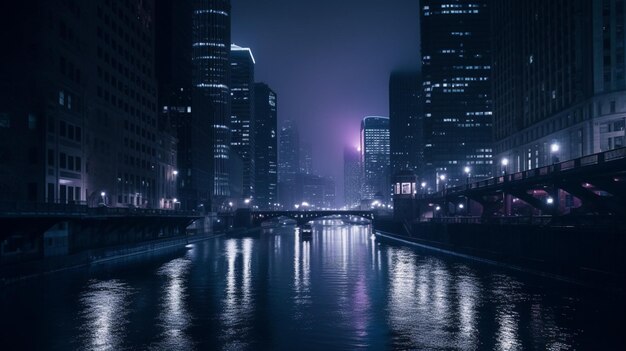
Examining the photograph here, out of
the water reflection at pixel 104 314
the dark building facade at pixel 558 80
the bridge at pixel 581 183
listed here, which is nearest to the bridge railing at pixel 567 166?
the bridge at pixel 581 183

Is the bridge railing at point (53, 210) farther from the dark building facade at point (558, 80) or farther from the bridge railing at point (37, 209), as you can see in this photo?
the dark building facade at point (558, 80)

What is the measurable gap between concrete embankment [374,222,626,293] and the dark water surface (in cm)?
210

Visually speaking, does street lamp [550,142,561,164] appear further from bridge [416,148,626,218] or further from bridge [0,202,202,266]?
bridge [0,202,202,266]

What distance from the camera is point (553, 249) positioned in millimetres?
61312

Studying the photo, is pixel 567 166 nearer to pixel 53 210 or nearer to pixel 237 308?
pixel 237 308

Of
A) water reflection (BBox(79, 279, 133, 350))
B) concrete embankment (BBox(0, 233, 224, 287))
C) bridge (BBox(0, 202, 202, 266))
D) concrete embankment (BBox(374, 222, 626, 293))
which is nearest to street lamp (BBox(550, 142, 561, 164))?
Answer: concrete embankment (BBox(374, 222, 626, 293))

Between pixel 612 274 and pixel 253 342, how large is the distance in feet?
105

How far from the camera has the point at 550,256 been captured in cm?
6181

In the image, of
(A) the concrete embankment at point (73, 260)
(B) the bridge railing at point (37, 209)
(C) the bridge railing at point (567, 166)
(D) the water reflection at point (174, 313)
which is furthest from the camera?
(A) the concrete embankment at point (73, 260)

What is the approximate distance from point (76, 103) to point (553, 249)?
2623 inches

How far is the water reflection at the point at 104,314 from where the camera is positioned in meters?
31.7

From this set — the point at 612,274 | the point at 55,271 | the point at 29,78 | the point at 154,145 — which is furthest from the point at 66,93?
the point at 612,274

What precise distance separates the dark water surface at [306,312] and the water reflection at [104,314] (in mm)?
83

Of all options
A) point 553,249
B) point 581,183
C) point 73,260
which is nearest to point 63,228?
point 73,260
